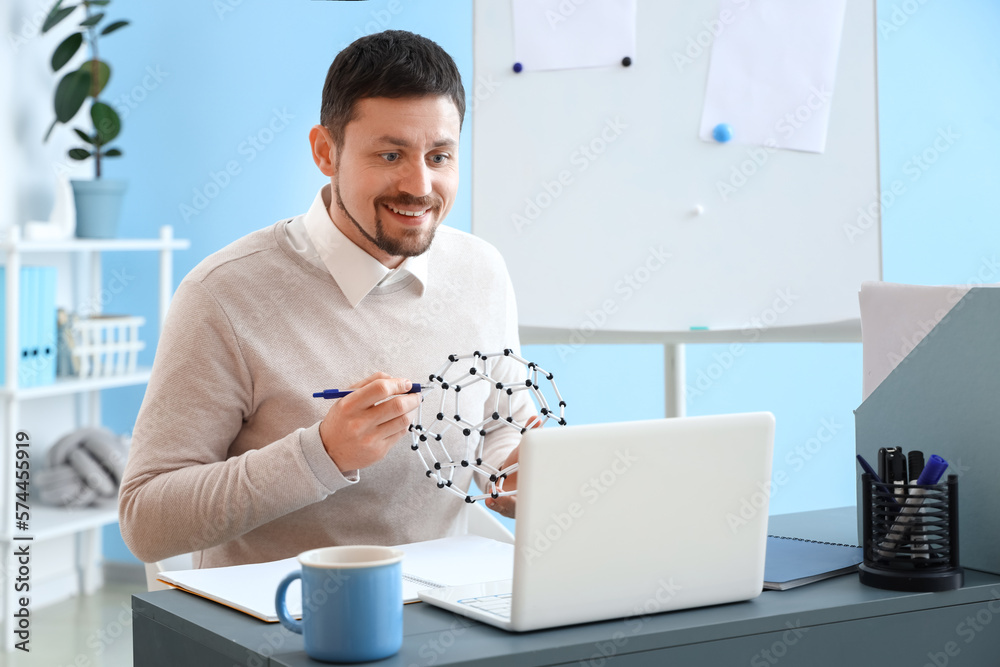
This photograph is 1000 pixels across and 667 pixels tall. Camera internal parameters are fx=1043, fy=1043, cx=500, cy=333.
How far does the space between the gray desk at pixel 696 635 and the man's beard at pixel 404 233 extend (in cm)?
66

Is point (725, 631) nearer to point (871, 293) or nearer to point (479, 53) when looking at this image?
point (871, 293)

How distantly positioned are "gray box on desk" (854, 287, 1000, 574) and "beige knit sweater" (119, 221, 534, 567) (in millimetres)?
656

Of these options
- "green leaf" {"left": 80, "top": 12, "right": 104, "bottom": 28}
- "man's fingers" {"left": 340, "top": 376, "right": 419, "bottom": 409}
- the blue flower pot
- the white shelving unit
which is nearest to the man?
"man's fingers" {"left": 340, "top": 376, "right": 419, "bottom": 409}

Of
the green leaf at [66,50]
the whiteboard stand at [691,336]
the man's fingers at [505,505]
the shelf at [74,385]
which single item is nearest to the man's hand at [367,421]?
the man's fingers at [505,505]

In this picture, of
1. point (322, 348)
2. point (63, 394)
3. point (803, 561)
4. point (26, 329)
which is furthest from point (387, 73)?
point (63, 394)

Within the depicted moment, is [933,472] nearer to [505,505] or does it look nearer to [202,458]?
[505,505]

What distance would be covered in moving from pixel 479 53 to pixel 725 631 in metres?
1.40

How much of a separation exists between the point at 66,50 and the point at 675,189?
2347mm

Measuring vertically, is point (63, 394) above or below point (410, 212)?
below

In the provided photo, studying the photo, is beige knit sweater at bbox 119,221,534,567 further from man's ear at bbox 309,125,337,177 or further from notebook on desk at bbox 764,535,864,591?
notebook on desk at bbox 764,535,864,591

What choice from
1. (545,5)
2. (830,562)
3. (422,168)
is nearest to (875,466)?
(830,562)

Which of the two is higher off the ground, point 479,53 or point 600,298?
point 479,53

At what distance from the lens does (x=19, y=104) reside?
3.47 metres

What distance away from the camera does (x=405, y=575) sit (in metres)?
1.16
